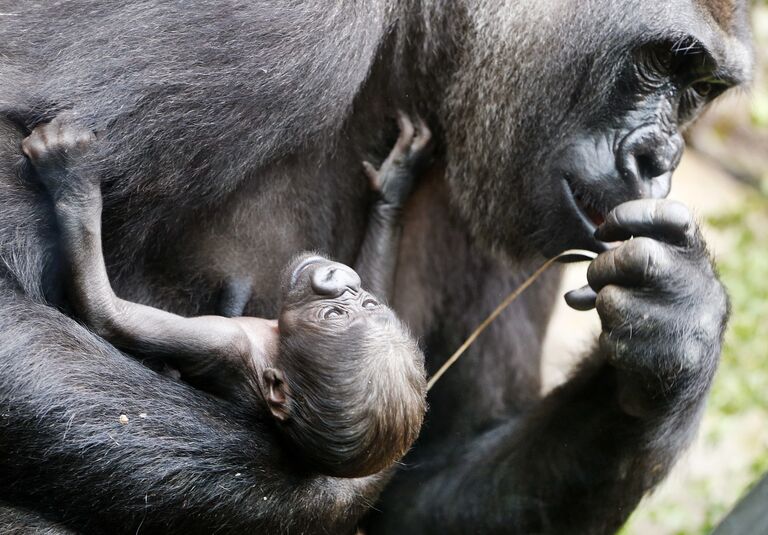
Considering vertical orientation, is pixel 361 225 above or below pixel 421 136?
below

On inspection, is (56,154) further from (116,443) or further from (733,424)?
(733,424)

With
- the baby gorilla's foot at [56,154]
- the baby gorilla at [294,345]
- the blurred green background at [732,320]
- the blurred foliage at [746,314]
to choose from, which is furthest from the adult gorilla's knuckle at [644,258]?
the blurred foliage at [746,314]

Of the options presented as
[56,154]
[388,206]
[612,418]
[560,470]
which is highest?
[56,154]

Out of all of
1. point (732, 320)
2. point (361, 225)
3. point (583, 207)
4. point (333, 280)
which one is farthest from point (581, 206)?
point (732, 320)

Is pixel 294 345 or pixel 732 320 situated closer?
pixel 294 345

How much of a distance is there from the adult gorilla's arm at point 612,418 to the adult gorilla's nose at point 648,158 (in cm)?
30

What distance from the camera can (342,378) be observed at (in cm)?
297

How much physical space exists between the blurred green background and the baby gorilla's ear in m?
1.68

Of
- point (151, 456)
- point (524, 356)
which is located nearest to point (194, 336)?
point (151, 456)

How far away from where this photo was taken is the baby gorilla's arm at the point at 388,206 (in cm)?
381

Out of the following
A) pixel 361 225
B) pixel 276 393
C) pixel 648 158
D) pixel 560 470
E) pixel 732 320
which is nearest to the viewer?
pixel 276 393

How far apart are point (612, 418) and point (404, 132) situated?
1200mm

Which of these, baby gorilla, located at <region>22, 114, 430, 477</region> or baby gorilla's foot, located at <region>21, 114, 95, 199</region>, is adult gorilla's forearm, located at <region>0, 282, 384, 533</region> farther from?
baby gorilla's foot, located at <region>21, 114, 95, 199</region>

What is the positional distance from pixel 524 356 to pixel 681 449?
36.0 inches
